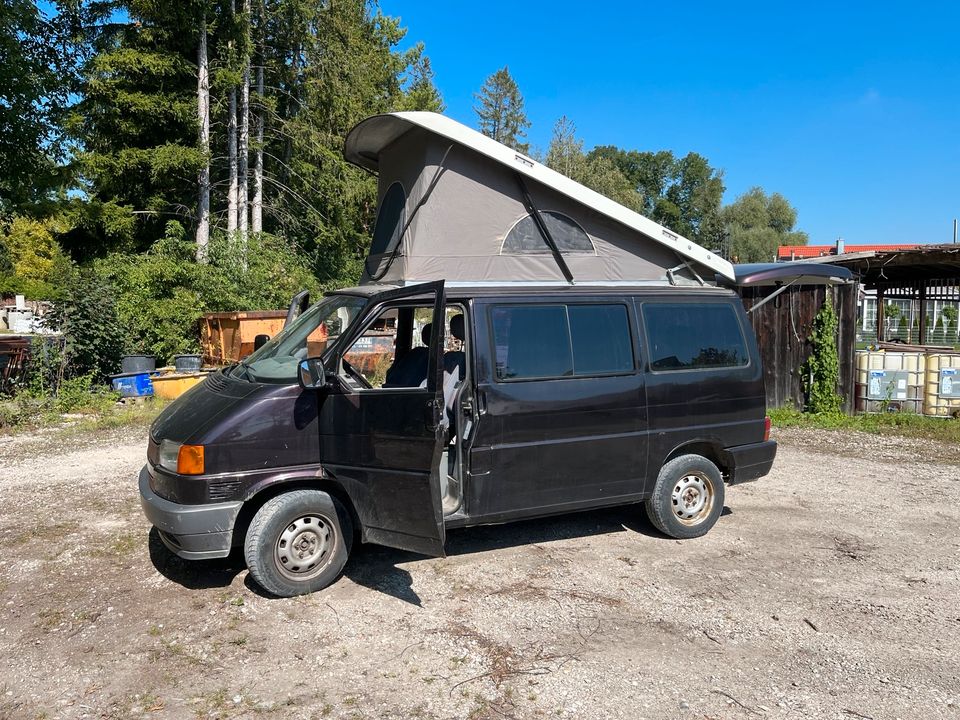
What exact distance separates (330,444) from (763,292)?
9.77 metres

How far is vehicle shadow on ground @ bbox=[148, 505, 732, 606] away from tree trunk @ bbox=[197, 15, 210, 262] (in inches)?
602

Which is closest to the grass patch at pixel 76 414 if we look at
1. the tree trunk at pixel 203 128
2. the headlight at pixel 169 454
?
the headlight at pixel 169 454

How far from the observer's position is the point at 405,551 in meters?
5.41

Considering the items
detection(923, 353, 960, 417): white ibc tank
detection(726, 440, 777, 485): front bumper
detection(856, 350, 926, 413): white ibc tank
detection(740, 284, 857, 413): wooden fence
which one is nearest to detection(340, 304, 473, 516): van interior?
detection(726, 440, 777, 485): front bumper

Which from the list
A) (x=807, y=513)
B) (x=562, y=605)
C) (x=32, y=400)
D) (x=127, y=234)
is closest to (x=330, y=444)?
(x=562, y=605)

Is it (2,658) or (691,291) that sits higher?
(691,291)

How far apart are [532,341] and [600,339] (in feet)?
2.02

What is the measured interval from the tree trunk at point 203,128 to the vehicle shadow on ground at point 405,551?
50.1 ft

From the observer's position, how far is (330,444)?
448cm

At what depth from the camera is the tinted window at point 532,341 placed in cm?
496

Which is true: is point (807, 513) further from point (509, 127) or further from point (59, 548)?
point (509, 127)

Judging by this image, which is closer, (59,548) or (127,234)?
(59,548)

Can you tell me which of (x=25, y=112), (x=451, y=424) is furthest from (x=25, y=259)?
(x=451, y=424)

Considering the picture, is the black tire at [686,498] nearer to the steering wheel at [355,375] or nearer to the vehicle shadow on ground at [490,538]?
the vehicle shadow on ground at [490,538]
